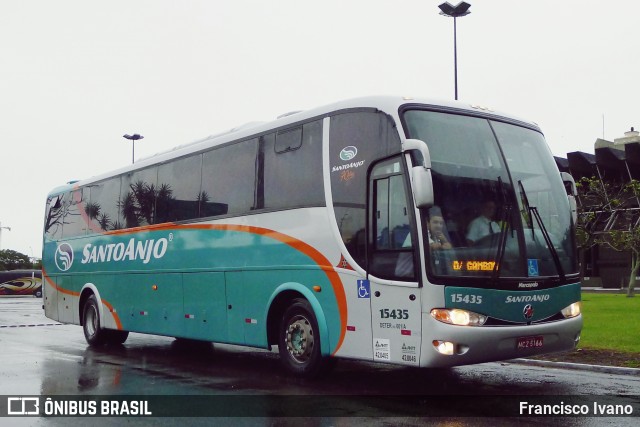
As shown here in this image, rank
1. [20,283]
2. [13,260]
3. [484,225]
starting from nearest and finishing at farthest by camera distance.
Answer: [484,225], [20,283], [13,260]

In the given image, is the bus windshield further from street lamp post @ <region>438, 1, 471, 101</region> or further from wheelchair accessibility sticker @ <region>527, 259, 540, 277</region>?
street lamp post @ <region>438, 1, 471, 101</region>

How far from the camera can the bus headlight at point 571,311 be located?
891cm

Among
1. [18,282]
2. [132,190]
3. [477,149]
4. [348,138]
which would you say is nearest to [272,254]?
[348,138]

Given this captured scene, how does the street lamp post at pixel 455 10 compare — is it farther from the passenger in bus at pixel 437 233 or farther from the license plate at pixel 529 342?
the passenger in bus at pixel 437 233

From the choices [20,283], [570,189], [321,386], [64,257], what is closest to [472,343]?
[321,386]

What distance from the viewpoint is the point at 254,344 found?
34.9 ft

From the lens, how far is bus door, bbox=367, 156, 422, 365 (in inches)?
321

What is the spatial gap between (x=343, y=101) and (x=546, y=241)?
3163mm

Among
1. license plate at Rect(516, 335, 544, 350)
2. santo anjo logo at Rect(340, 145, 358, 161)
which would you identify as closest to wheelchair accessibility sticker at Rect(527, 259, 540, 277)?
license plate at Rect(516, 335, 544, 350)

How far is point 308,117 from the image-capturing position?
33.3ft

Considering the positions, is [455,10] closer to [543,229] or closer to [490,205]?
[543,229]

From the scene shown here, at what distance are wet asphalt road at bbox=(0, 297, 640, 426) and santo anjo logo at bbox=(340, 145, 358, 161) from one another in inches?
115

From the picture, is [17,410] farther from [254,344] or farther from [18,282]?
[18,282]

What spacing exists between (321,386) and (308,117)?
3676 millimetres
